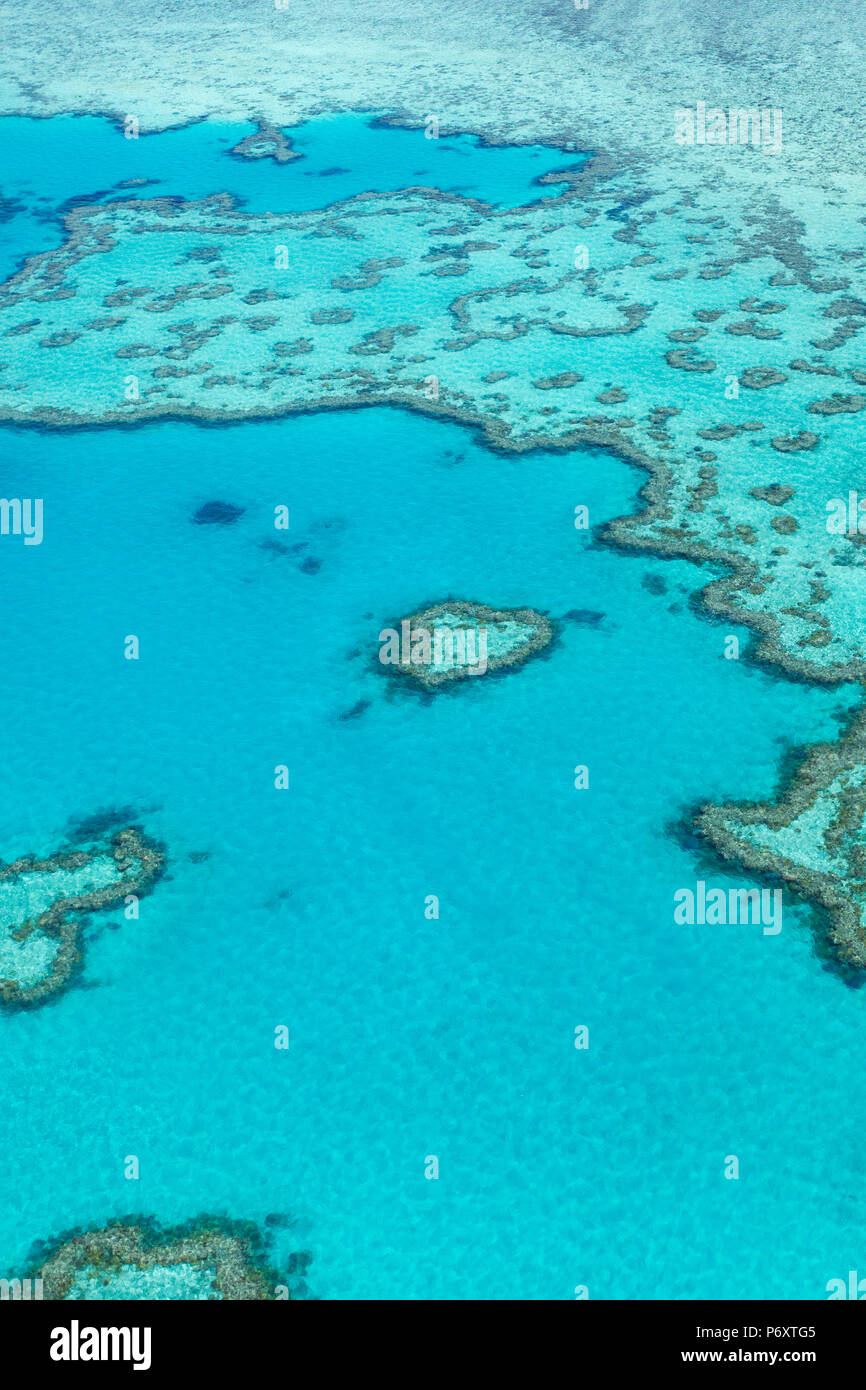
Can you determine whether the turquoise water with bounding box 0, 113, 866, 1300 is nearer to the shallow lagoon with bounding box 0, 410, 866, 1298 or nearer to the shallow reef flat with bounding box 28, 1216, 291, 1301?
the shallow lagoon with bounding box 0, 410, 866, 1298

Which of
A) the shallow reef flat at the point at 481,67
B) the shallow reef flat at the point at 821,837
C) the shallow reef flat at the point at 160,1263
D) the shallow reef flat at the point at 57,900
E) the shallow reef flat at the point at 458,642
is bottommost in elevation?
the shallow reef flat at the point at 160,1263

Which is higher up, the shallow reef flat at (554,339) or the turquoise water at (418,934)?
the shallow reef flat at (554,339)

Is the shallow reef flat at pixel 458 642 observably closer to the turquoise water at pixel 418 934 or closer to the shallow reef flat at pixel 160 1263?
the turquoise water at pixel 418 934

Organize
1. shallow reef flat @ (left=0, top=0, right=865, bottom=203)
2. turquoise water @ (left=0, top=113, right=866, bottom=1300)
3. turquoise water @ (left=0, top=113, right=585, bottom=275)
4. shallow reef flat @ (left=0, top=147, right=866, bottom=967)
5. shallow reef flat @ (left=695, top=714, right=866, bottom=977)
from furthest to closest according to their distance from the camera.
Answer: shallow reef flat @ (left=0, top=0, right=865, bottom=203)
turquoise water @ (left=0, top=113, right=585, bottom=275)
shallow reef flat @ (left=0, top=147, right=866, bottom=967)
shallow reef flat @ (left=695, top=714, right=866, bottom=977)
turquoise water @ (left=0, top=113, right=866, bottom=1300)

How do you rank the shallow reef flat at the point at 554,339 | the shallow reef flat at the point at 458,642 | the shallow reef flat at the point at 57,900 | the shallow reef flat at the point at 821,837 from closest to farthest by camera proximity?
1. the shallow reef flat at the point at 821,837
2. the shallow reef flat at the point at 57,900
3. the shallow reef flat at the point at 458,642
4. the shallow reef flat at the point at 554,339

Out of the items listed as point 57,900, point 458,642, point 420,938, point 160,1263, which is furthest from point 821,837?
point 57,900

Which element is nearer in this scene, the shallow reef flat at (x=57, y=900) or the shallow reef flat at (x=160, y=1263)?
the shallow reef flat at (x=160, y=1263)

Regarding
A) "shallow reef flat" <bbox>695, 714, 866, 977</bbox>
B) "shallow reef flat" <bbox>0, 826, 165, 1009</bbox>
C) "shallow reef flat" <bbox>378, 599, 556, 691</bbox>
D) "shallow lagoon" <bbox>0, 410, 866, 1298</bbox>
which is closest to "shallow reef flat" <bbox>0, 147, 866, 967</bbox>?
"shallow lagoon" <bbox>0, 410, 866, 1298</bbox>

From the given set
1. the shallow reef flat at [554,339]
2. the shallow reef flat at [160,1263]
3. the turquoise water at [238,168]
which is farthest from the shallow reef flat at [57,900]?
the turquoise water at [238,168]
